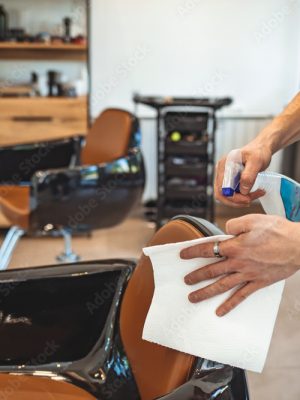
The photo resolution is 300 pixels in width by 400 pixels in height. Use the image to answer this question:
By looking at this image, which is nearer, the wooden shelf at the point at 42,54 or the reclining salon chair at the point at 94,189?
the reclining salon chair at the point at 94,189

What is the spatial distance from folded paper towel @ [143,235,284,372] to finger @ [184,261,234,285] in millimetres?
14

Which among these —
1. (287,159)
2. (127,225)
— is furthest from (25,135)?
(287,159)

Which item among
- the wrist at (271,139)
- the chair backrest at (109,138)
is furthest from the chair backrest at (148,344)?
the chair backrest at (109,138)

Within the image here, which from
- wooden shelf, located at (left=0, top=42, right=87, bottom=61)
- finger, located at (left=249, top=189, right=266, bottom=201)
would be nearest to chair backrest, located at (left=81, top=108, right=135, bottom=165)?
wooden shelf, located at (left=0, top=42, right=87, bottom=61)

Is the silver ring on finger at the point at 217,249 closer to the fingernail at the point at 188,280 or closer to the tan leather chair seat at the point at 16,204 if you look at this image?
the fingernail at the point at 188,280

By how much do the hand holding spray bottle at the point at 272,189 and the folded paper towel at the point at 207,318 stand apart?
8.1 inches

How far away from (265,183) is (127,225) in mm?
2810

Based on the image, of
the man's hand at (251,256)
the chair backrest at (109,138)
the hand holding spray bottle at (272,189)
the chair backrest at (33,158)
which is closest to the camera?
the man's hand at (251,256)

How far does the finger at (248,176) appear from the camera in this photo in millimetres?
1078

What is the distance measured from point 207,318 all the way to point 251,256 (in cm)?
17

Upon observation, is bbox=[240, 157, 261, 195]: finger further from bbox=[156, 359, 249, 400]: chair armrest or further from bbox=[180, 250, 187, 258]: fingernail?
bbox=[156, 359, 249, 400]: chair armrest

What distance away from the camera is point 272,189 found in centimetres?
109

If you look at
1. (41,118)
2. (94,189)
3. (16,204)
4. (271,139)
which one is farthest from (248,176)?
(41,118)

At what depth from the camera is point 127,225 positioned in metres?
3.87
